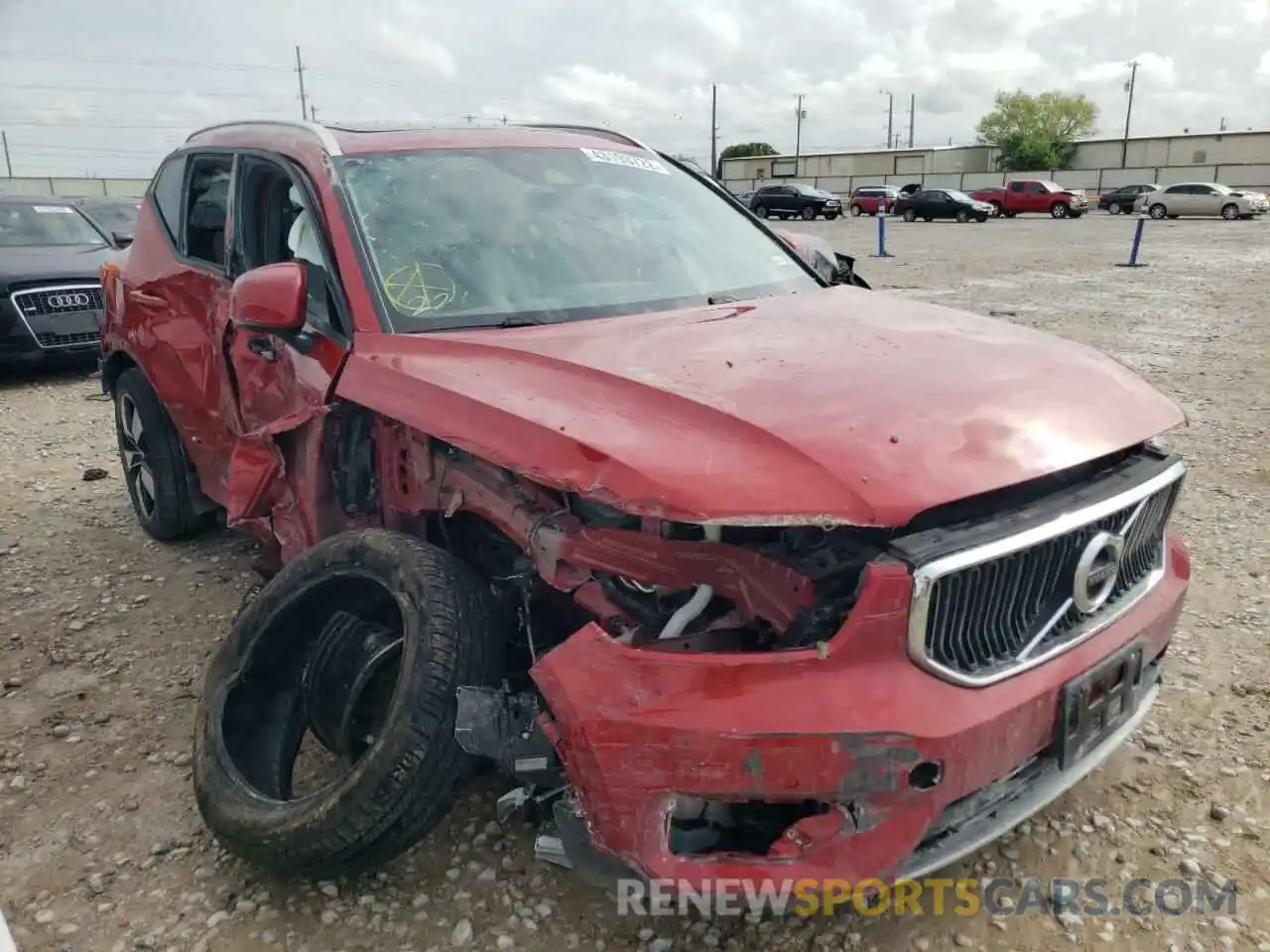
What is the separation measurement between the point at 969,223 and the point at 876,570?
3755cm

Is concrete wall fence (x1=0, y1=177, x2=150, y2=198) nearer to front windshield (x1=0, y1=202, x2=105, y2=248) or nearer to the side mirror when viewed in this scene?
front windshield (x1=0, y1=202, x2=105, y2=248)

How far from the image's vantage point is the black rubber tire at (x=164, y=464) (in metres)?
4.59

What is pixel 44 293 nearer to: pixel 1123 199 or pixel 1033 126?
pixel 1123 199

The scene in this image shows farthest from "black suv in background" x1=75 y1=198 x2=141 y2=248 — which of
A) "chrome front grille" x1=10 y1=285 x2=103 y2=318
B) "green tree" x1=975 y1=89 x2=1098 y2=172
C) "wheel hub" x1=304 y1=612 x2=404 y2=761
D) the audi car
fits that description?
"green tree" x1=975 y1=89 x2=1098 y2=172

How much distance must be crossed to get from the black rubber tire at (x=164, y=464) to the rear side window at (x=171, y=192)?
0.74 m

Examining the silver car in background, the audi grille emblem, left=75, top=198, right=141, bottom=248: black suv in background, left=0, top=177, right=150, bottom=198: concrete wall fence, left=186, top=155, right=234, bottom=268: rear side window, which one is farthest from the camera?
left=0, top=177, right=150, bottom=198: concrete wall fence

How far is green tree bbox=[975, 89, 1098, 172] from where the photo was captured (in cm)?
6931

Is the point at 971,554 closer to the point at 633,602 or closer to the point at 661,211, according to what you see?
the point at 633,602

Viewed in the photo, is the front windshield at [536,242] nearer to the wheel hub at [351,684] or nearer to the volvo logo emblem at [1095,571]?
the wheel hub at [351,684]

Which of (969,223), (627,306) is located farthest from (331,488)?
(969,223)

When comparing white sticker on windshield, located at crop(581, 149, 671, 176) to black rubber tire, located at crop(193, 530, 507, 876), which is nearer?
black rubber tire, located at crop(193, 530, 507, 876)

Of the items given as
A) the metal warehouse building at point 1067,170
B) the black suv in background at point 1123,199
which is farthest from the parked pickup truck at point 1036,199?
the metal warehouse building at point 1067,170

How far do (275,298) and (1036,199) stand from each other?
4141 centimetres

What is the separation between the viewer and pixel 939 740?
6.07 ft
